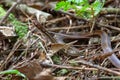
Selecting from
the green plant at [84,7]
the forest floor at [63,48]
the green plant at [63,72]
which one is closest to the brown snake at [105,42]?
the forest floor at [63,48]

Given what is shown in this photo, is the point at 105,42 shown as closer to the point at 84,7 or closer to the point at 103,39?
the point at 103,39

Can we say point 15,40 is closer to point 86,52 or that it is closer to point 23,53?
point 23,53

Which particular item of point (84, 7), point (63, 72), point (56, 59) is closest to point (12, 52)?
point (56, 59)

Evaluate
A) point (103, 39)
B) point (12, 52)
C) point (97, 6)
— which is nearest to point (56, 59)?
point (12, 52)

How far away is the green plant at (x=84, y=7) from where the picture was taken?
2.61 metres

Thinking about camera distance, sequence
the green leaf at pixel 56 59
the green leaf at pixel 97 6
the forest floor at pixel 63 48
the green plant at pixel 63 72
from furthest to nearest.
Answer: the green leaf at pixel 97 6, the green leaf at pixel 56 59, the green plant at pixel 63 72, the forest floor at pixel 63 48

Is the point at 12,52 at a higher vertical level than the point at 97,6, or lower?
lower

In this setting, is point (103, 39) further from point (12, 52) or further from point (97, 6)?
point (12, 52)

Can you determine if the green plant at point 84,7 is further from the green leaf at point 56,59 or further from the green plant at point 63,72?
the green plant at point 63,72

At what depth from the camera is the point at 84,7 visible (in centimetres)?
273

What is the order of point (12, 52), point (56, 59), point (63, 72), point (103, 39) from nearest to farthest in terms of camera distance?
point (63, 72)
point (56, 59)
point (12, 52)
point (103, 39)

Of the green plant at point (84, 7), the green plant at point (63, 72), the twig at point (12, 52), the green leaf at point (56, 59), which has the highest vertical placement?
the green plant at point (84, 7)

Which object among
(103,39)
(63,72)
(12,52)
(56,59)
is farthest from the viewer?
(103,39)

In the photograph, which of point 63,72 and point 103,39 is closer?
point 63,72
